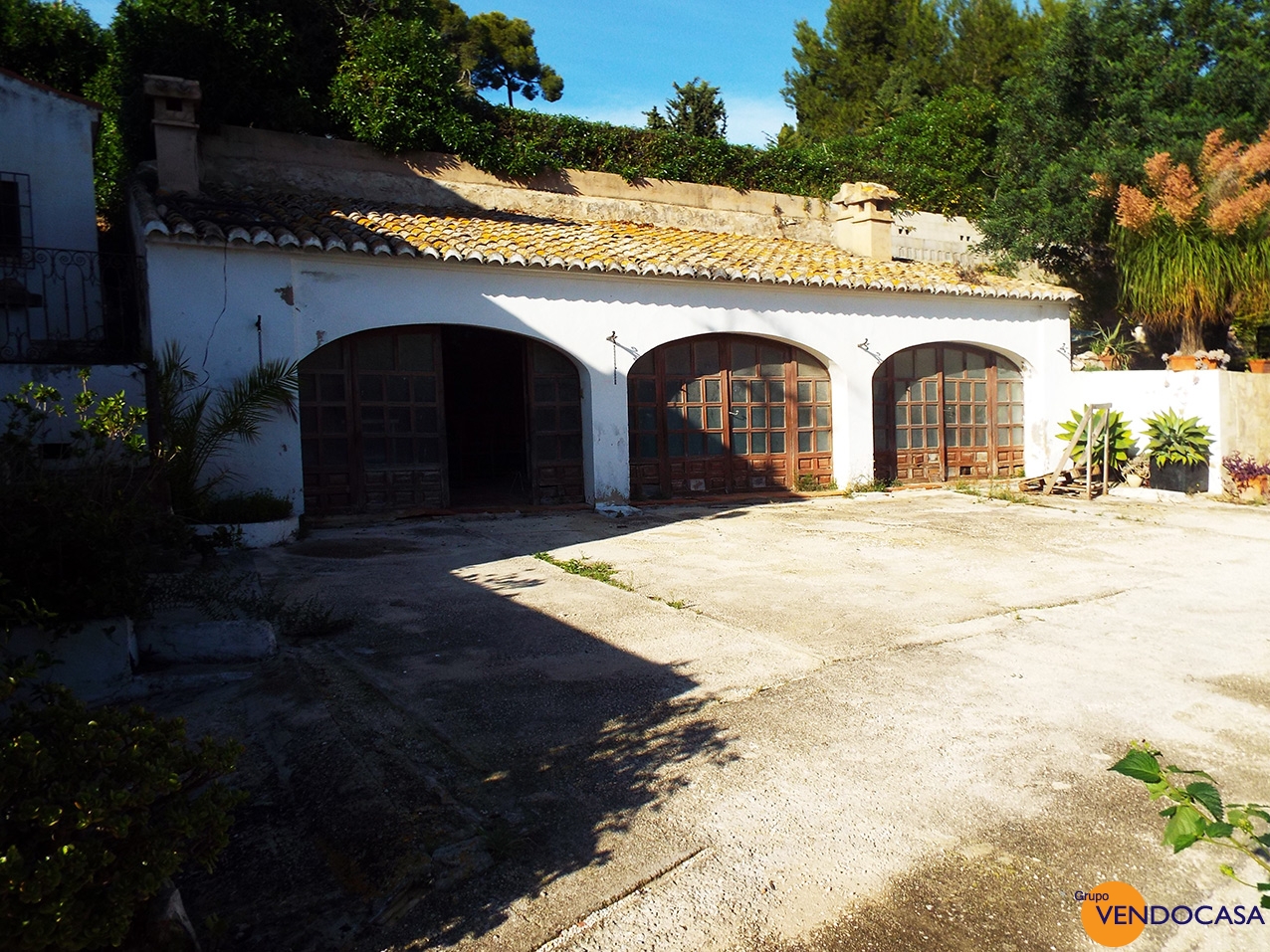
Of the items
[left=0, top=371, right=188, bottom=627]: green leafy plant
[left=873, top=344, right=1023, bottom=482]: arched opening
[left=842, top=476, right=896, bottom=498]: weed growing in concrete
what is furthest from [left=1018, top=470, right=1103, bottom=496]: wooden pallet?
[left=0, top=371, right=188, bottom=627]: green leafy plant

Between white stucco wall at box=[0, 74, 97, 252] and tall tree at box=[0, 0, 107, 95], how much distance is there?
5022mm

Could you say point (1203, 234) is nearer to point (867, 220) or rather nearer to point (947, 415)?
point (947, 415)

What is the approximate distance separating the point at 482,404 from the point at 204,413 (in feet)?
26.1

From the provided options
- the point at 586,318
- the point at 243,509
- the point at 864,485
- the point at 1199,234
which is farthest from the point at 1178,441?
the point at 243,509

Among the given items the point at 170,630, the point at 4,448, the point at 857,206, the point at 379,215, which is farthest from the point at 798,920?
the point at 857,206

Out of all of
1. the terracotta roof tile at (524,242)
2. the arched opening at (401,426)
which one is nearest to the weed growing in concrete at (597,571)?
the arched opening at (401,426)

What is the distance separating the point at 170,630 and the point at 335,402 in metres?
6.04

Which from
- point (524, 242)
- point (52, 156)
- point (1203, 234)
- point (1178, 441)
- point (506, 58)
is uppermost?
point (506, 58)

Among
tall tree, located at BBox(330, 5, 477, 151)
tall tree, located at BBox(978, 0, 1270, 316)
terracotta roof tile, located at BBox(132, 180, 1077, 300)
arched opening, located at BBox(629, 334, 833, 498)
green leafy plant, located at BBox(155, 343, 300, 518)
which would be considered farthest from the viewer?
tall tree, located at BBox(978, 0, 1270, 316)

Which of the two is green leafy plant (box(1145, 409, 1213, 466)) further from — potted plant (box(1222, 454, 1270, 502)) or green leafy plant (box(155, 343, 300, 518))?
green leafy plant (box(155, 343, 300, 518))

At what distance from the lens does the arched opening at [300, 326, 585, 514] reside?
10.1 m

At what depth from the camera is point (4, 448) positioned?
4160 mm

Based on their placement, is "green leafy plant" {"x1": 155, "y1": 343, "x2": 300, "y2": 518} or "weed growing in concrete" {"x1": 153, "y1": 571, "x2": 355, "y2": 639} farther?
"green leafy plant" {"x1": 155, "y1": 343, "x2": 300, "y2": 518}

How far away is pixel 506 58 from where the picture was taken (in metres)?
30.1
